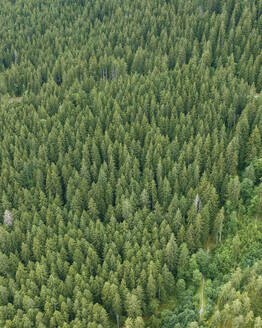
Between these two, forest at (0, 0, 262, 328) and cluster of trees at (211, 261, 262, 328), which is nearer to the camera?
cluster of trees at (211, 261, 262, 328)

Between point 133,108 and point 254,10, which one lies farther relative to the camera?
point 254,10

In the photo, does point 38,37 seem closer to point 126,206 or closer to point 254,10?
point 254,10

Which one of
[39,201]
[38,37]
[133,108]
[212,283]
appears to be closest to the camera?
[212,283]

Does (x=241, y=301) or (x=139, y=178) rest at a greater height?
(x=139, y=178)

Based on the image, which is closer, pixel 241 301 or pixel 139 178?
pixel 241 301

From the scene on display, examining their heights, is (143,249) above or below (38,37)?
below

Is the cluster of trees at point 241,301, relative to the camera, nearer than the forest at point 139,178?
Yes

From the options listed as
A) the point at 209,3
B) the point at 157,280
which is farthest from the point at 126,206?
the point at 209,3

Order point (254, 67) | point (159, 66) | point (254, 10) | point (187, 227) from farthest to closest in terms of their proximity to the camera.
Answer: point (254, 10) → point (159, 66) → point (254, 67) → point (187, 227)
